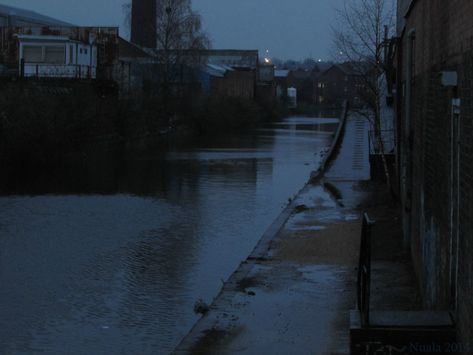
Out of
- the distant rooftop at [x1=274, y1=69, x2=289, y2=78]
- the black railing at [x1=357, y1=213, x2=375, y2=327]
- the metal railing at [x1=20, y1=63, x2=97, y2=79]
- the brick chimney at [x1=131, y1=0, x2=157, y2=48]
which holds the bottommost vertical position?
the black railing at [x1=357, y1=213, x2=375, y2=327]

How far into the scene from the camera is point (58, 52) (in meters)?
51.4

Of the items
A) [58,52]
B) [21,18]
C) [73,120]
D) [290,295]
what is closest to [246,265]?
[290,295]

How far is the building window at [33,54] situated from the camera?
51.7 meters

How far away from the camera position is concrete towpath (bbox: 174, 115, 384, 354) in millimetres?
8633

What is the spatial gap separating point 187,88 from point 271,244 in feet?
161

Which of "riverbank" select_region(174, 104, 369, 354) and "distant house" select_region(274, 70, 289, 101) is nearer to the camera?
"riverbank" select_region(174, 104, 369, 354)

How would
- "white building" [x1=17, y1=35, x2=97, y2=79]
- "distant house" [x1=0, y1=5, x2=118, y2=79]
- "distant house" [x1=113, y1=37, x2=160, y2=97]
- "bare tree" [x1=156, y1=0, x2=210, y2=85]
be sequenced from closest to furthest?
"distant house" [x1=0, y1=5, x2=118, y2=79] → "white building" [x1=17, y1=35, x2=97, y2=79] → "distant house" [x1=113, y1=37, x2=160, y2=97] → "bare tree" [x1=156, y1=0, x2=210, y2=85]

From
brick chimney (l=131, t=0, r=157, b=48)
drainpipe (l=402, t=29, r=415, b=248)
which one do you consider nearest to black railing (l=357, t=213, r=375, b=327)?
drainpipe (l=402, t=29, r=415, b=248)

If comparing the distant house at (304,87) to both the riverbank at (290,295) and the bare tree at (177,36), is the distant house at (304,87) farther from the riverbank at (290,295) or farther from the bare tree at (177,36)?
the riverbank at (290,295)

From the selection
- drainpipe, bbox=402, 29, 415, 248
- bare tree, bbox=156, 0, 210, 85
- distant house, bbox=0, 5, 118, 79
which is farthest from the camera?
bare tree, bbox=156, 0, 210, 85

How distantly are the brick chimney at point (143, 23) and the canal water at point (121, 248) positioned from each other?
35.6 m

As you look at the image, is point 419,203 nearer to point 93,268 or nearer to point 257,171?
point 93,268

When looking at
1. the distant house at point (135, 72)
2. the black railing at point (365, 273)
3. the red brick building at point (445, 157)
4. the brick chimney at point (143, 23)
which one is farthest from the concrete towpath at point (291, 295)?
the brick chimney at point (143, 23)

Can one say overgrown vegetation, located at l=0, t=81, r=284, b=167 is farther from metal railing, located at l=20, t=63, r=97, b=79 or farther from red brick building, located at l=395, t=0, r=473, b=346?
red brick building, located at l=395, t=0, r=473, b=346
